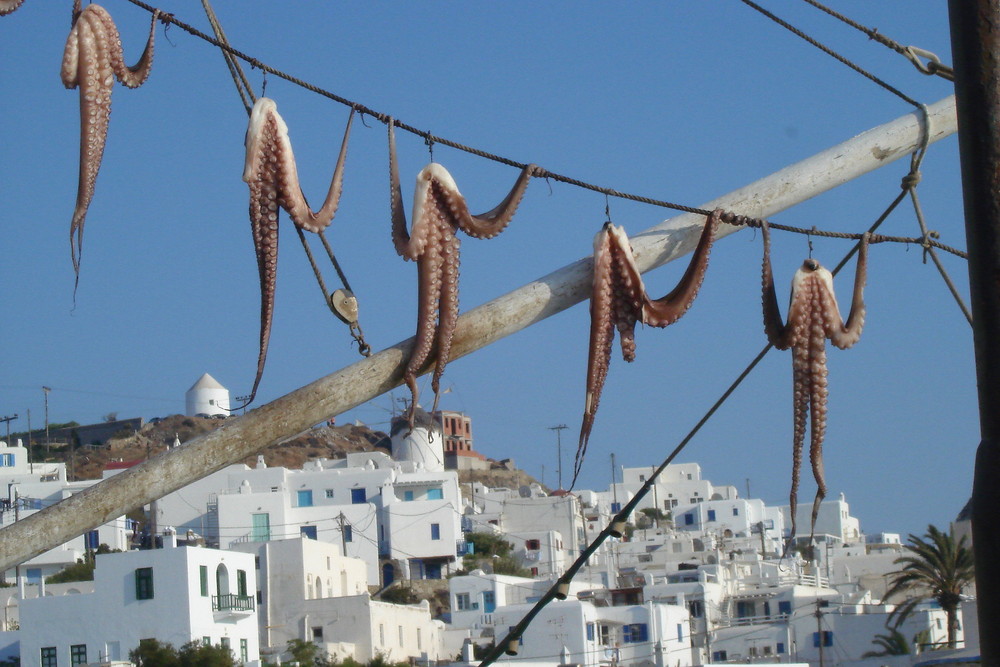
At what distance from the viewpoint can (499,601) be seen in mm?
67562

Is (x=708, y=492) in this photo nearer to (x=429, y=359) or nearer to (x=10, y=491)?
(x=10, y=491)

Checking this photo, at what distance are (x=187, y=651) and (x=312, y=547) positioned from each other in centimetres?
1788

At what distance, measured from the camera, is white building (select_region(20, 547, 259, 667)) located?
52.0m

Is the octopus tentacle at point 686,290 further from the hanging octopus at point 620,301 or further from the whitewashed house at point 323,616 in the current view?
the whitewashed house at point 323,616

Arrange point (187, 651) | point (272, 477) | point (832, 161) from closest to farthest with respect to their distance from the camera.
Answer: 1. point (832, 161)
2. point (187, 651)
3. point (272, 477)

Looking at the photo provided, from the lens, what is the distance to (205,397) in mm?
131125

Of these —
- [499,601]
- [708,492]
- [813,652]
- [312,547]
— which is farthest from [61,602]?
[708,492]

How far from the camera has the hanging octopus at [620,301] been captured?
870 cm

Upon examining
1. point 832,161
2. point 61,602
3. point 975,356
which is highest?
point 832,161

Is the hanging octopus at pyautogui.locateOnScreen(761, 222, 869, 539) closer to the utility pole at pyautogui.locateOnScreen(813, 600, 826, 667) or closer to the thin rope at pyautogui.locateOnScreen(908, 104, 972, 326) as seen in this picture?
the thin rope at pyautogui.locateOnScreen(908, 104, 972, 326)

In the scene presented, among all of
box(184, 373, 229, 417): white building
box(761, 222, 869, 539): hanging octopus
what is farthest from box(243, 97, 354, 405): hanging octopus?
box(184, 373, 229, 417): white building

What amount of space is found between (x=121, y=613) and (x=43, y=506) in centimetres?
3189

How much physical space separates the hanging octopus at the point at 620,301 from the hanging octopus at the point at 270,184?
1646 mm

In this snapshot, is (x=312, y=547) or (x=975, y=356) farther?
(x=312, y=547)
